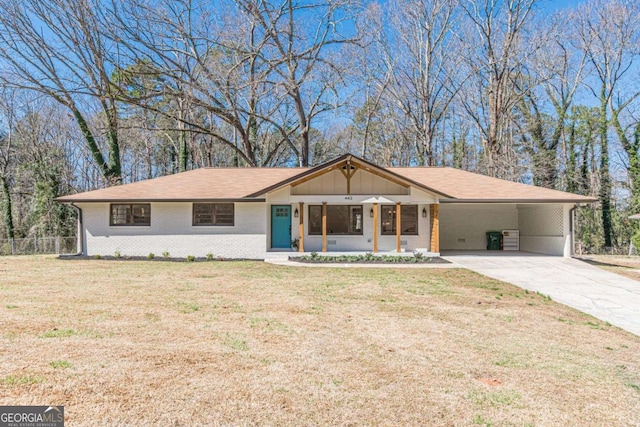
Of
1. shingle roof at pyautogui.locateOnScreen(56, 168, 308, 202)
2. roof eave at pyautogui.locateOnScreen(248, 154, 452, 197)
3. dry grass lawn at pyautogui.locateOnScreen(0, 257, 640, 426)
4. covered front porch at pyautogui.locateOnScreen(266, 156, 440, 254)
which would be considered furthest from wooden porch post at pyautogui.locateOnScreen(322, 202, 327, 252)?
dry grass lawn at pyautogui.locateOnScreen(0, 257, 640, 426)

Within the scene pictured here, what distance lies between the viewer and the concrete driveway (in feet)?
21.9

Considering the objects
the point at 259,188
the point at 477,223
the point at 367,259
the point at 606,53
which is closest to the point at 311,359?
the point at 367,259

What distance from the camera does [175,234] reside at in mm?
14500

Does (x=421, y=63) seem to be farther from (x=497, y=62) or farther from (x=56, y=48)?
(x=56, y=48)

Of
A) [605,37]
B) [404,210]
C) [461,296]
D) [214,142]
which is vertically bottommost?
[461,296]

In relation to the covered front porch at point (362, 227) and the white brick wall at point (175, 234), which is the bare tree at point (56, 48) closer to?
the white brick wall at point (175, 234)

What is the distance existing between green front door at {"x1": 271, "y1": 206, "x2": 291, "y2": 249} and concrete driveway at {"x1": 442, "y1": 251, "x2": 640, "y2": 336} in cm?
674

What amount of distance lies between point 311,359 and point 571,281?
874 cm

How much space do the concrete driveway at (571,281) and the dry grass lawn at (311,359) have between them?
1.97ft

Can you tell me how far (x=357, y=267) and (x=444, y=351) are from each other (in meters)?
7.72

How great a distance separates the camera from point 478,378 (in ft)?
11.9

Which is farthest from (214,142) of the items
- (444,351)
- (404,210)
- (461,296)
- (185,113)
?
(444,351)

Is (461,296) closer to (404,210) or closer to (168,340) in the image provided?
(168,340)

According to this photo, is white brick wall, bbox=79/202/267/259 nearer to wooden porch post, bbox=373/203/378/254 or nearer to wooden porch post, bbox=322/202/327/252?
wooden porch post, bbox=322/202/327/252
